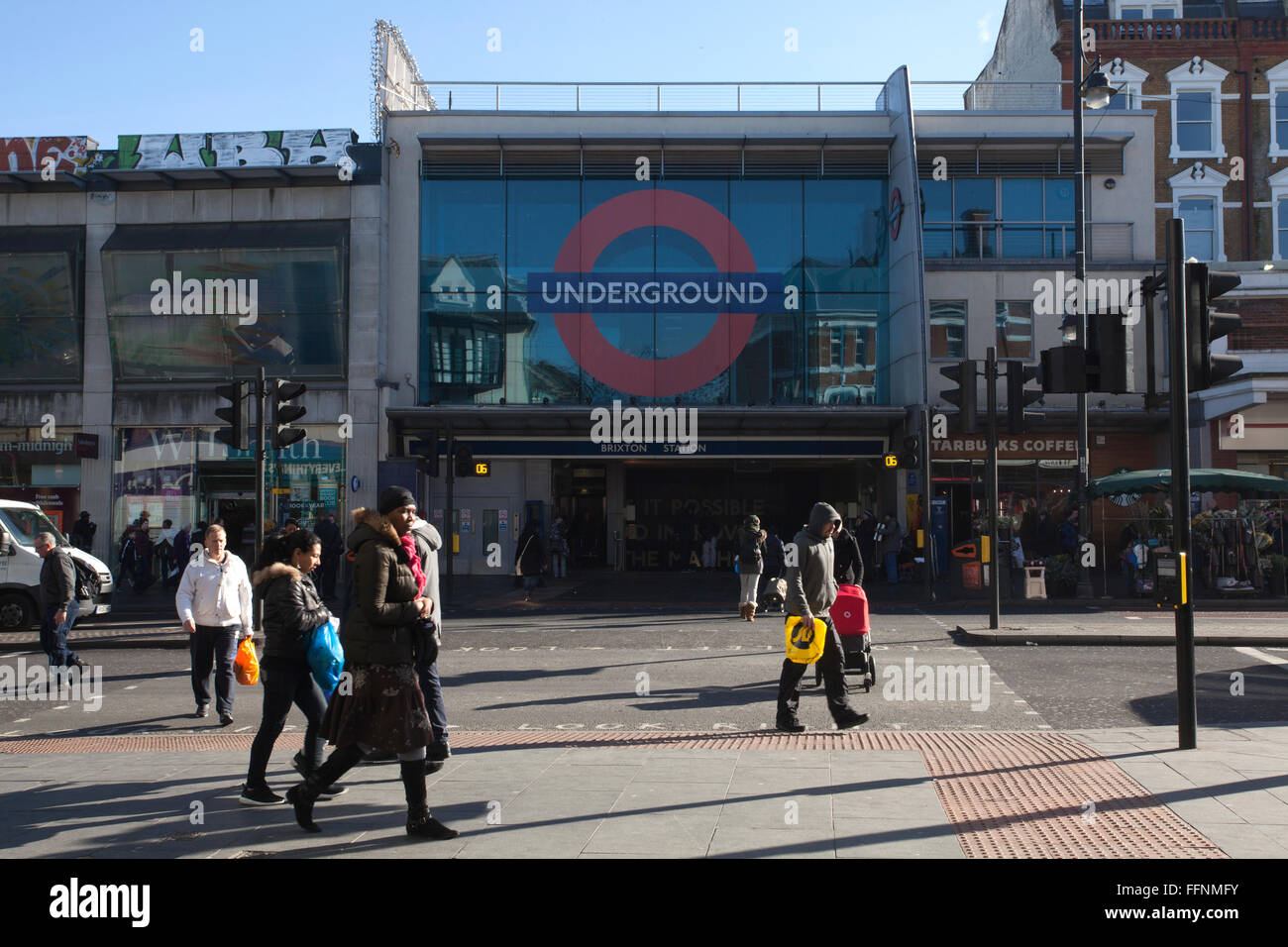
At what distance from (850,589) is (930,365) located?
61.0 ft

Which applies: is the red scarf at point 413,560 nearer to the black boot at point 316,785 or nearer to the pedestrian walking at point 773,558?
the black boot at point 316,785

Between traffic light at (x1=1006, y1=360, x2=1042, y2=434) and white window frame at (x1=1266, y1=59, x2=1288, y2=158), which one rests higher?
white window frame at (x1=1266, y1=59, x2=1288, y2=158)

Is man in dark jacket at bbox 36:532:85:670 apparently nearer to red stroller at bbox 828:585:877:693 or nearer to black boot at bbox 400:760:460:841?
black boot at bbox 400:760:460:841

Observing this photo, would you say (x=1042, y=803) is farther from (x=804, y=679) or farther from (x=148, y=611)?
(x=148, y=611)

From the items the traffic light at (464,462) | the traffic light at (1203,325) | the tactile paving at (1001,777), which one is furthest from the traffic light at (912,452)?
the traffic light at (1203,325)

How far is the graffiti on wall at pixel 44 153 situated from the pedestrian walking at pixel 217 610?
22366 mm

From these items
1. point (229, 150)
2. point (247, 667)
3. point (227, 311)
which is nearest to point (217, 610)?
point (247, 667)

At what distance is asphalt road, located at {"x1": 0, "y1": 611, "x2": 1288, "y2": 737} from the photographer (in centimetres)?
944

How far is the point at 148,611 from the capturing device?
20.2m

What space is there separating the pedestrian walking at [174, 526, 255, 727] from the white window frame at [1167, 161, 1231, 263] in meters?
29.2

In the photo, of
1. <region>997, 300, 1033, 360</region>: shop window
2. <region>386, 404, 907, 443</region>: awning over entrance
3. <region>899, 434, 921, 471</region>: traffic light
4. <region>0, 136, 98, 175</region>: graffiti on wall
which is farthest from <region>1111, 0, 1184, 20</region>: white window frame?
<region>0, 136, 98, 175</region>: graffiti on wall

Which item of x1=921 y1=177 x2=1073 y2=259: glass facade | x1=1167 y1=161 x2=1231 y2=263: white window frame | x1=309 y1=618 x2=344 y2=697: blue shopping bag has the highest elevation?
x1=1167 y1=161 x2=1231 y2=263: white window frame
